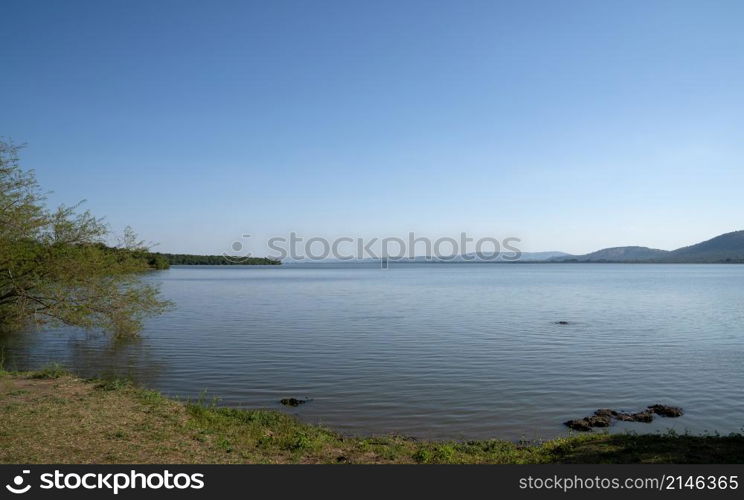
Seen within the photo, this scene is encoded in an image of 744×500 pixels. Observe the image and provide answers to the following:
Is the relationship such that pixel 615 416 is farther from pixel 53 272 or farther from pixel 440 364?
pixel 53 272

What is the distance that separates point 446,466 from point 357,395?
9.95 meters

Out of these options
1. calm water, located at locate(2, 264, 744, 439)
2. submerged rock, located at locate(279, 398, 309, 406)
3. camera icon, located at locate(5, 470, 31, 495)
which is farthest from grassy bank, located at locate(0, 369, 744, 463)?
submerged rock, located at locate(279, 398, 309, 406)

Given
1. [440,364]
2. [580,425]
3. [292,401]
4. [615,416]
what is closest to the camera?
[580,425]

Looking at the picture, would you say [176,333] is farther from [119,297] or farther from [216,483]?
[216,483]

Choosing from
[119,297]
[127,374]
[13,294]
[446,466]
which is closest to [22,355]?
[13,294]

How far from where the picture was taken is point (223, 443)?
12.4 m

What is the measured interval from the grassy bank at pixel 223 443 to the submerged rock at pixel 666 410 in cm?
482

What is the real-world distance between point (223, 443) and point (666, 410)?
14591mm

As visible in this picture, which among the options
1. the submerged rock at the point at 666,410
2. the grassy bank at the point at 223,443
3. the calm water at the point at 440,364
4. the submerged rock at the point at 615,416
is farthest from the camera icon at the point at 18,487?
the submerged rock at the point at 666,410

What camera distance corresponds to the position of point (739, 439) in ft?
42.6

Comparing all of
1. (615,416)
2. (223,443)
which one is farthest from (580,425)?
(223,443)

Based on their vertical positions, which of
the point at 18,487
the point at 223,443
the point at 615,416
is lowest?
the point at 615,416

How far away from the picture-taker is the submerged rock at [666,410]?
17844 mm

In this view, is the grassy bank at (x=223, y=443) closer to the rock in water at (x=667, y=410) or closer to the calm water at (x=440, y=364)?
the calm water at (x=440, y=364)
